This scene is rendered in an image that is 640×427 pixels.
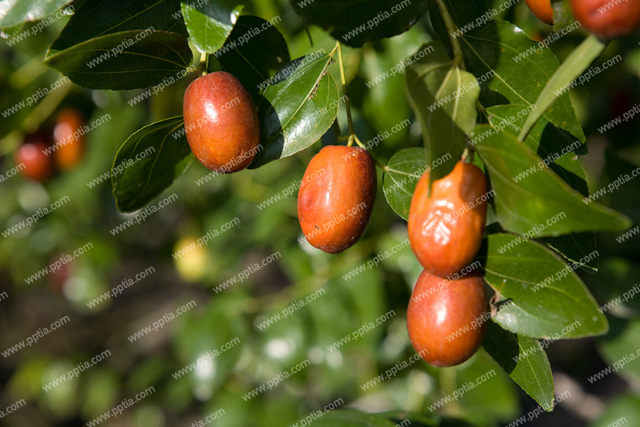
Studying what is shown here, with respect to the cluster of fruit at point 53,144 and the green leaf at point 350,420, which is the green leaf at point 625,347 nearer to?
the green leaf at point 350,420

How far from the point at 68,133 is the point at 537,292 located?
1.44 m

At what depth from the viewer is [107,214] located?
262 cm

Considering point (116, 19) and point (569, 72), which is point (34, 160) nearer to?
point (116, 19)

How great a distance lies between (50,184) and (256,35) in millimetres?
1250

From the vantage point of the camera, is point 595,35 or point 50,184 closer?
point 595,35

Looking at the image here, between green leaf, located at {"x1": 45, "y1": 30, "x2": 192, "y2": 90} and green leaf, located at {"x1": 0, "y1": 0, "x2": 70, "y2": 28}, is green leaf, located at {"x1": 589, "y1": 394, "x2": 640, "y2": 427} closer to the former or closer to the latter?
green leaf, located at {"x1": 45, "y1": 30, "x2": 192, "y2": 90}

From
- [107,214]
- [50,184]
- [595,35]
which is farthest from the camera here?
[107,214]

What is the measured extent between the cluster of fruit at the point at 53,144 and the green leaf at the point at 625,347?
157cm

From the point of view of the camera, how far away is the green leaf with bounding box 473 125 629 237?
23.2 inches

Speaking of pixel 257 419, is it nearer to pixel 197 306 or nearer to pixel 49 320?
pixel 197 306

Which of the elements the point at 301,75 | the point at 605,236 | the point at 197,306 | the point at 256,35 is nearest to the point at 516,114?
the point at 301,75

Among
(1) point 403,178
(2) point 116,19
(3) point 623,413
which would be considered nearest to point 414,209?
(1) point 403,178

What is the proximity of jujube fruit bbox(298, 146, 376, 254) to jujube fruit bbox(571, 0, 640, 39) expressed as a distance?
321 millimetres

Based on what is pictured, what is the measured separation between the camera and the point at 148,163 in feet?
2.97
